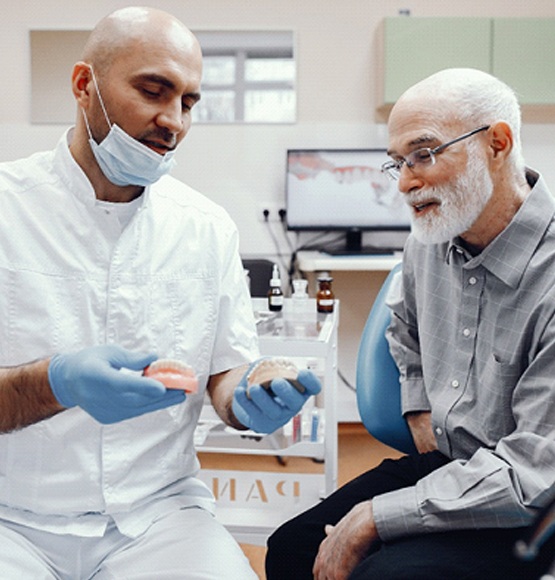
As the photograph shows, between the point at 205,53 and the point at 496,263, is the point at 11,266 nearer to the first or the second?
the point at 496,263

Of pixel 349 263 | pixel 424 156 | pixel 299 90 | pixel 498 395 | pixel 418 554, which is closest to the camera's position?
pixel 418 554

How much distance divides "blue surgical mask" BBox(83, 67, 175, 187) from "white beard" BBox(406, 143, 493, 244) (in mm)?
547

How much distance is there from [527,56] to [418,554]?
298 cm

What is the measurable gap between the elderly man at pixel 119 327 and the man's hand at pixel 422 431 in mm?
386

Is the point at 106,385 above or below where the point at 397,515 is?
above

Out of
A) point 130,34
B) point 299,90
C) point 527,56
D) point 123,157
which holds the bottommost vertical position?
point 123,157

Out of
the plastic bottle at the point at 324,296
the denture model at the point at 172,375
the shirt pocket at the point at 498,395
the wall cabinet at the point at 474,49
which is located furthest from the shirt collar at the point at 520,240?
the wall cabinet at the point at 474,49

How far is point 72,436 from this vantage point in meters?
1.14

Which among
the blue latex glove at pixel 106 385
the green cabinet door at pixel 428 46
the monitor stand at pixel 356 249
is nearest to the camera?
the blue latex glove at pixel 106 385

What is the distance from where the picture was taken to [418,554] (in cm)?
104

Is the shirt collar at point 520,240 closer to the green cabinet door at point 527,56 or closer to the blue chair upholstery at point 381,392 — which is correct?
the blue chair upholstery at point 381,392

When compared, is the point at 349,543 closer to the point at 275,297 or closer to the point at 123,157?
the point at 123,157

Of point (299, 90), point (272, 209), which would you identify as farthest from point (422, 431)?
point (299, 90)

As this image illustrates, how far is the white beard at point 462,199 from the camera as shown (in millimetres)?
1243
